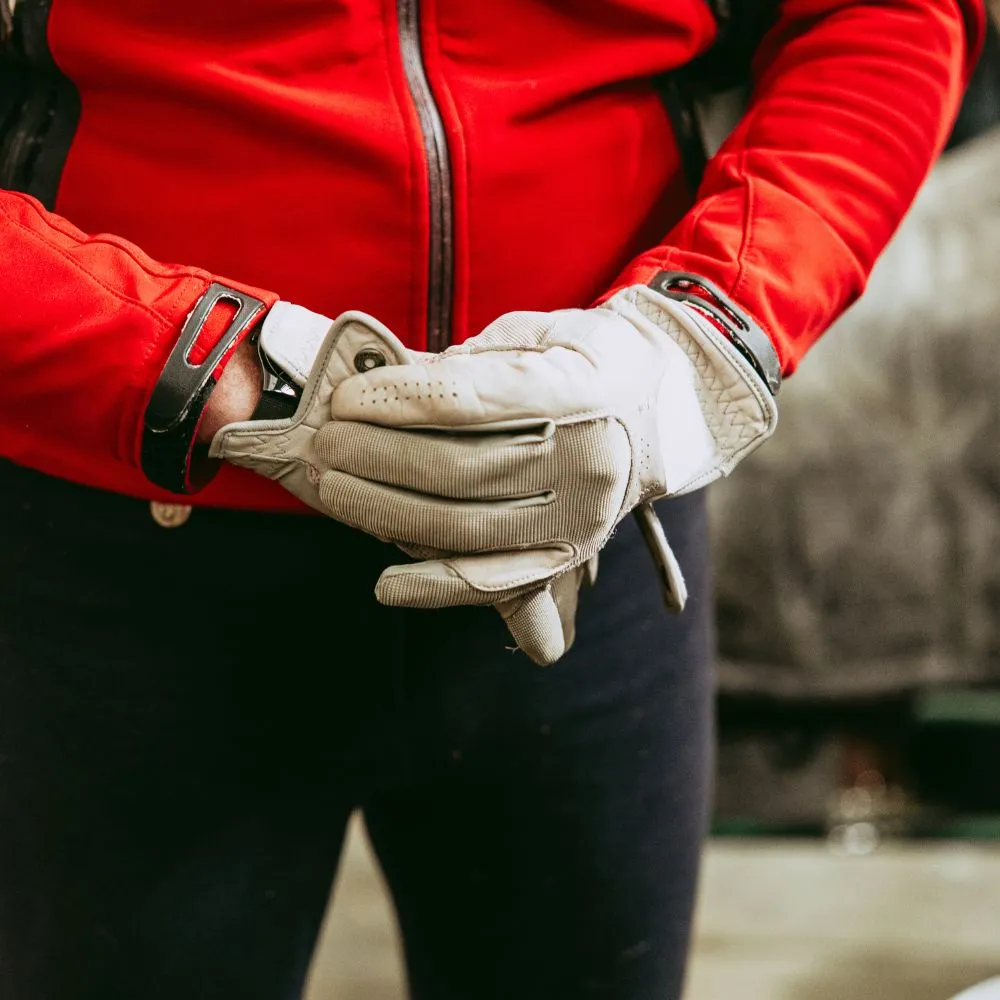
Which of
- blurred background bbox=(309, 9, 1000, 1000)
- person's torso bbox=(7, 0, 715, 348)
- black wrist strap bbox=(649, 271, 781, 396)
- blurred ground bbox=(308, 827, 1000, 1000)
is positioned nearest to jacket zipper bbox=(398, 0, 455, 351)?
person's torso bbox=(7, 0, 715, 348)

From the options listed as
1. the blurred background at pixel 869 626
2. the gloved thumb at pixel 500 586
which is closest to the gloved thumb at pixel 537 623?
the gloved thumb at pixel 500 586

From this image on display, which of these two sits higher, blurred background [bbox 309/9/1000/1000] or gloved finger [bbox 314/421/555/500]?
gloved finger [bbox 314/421/555/500]

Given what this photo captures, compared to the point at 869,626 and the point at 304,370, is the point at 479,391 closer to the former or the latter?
the point at 304,370

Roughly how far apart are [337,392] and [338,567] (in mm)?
120

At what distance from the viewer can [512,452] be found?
486 mm

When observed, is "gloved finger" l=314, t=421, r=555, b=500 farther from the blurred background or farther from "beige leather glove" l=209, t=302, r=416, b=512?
the blurred background

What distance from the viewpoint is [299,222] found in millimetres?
561

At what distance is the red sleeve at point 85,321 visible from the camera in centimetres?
49

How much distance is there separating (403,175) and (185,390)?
0.15 meters

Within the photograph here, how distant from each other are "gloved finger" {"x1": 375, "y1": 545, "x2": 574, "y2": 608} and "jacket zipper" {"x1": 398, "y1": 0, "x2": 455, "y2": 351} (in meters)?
0.15

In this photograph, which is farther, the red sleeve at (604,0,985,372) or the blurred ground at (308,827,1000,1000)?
the blurred ground at (308,827,1000,1000)

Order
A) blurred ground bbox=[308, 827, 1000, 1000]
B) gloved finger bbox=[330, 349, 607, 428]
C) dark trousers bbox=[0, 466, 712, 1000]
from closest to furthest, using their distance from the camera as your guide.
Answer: gloved finger bbox=[330, 349, 607, 428]
dark trousers bbox=[0, 466, 712, 1000]
blurred ground bbox=[308, 827, 1000, 1000]

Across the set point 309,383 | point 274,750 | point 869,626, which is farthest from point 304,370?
point 869,626

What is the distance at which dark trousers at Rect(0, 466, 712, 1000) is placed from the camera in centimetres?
60
